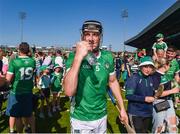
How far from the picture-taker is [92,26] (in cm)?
365

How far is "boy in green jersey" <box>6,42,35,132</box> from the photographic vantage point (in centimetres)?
675

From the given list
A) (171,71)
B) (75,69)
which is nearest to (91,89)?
(75,69)

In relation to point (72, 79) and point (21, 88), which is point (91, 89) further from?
point (21, 88)

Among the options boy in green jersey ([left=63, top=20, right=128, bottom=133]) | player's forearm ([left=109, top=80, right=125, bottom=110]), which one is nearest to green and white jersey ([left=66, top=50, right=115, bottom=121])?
boy in green jersey ([left=63, top=20, right=128, bottom=133])

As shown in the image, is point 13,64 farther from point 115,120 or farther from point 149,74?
point 115,120

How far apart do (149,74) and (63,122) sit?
174 inches

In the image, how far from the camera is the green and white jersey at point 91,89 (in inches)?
143

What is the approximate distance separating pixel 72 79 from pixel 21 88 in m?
3.73

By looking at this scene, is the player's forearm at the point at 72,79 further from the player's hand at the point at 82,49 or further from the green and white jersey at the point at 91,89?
the green and white jersey at the point at 91,89

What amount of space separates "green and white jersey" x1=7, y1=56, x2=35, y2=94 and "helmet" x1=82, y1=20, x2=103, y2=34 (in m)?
3.31

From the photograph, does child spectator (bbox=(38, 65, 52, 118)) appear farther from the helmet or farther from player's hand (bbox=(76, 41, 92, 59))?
player's hand (bbox=(76, 41, 92, 59))

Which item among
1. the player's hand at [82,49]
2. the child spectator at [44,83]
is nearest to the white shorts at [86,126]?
the player's hand at [82,49]

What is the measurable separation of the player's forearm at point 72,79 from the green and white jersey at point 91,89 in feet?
0.80

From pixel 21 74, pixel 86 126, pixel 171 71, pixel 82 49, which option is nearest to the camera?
pixel 82 49
